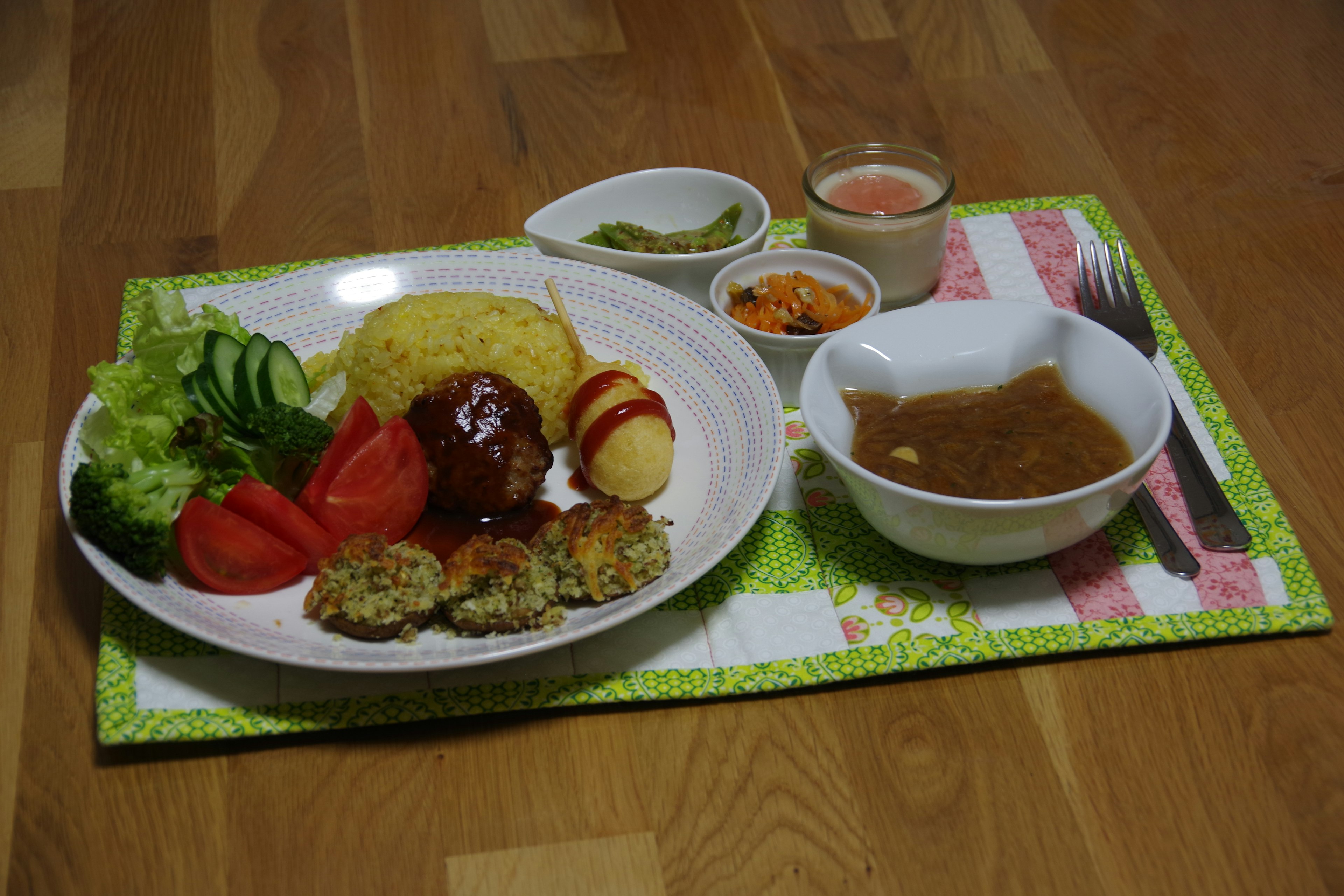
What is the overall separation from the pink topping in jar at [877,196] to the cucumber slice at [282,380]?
2.03 m

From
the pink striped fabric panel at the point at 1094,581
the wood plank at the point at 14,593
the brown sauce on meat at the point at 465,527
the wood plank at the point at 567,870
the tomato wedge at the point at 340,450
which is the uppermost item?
the tomato wedge at the point at 340,450

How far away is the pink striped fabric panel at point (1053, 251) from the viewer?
14.0 feet

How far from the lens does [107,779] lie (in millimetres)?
2826

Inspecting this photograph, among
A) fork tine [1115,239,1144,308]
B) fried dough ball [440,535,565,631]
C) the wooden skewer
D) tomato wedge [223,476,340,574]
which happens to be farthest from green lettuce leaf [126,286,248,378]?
fork tine [1115,239,1144,308]

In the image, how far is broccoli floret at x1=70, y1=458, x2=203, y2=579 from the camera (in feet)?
9.39

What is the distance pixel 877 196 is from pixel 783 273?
1.77 ft

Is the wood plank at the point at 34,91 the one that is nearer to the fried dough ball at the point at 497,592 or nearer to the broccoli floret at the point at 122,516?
the broccoli floret at the point at 122,516

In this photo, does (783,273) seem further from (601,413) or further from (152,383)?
(152,383)

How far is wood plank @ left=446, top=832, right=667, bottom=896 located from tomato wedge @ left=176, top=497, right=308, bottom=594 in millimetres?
921

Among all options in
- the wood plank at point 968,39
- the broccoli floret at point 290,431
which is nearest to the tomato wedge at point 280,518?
the broccoli floret at point 290,431

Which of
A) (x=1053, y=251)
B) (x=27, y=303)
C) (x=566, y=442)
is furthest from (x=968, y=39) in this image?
(x=27, y=303)

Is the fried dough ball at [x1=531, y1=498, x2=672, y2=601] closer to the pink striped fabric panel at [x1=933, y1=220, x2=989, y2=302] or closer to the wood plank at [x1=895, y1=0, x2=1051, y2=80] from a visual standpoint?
the pink striped fabric panel at [x1=933, y1=220, x2=989, y2=302]

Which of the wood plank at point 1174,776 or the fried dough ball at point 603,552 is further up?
the fried dough ball at point 603,552

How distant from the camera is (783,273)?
13.1 ft
